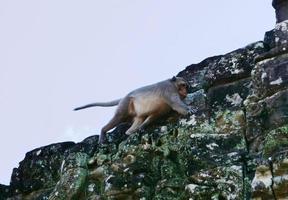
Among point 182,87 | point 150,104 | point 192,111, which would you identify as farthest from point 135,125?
point 192,111

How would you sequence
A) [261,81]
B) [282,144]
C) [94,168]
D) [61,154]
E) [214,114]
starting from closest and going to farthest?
[282,144] < [261,81] < [214,114] < [94,168] < [61,154]

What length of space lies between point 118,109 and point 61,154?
952 millimetres

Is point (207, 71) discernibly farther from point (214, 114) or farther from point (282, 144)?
point (282, 144)

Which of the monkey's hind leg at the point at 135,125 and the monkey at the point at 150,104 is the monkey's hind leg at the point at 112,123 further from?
the monkey's hind leg at the point at 135,125

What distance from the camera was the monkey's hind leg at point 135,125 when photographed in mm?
8091

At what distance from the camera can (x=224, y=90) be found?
757 cm

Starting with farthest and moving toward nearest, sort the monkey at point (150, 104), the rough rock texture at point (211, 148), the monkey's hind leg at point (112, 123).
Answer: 1. the monkey's hind leg at point (112, 123)
2. the monkey at point (150, 104)
3. the rough rock texture at point (211, 148)

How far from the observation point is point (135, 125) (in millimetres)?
8258

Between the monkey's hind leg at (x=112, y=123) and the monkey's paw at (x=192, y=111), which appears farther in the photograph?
the monkey's hind leg at (x=112, y=123)

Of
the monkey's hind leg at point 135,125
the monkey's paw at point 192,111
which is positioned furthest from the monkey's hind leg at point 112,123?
the monkey's paw at point 192,111

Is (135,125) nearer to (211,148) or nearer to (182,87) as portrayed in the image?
(182,87)

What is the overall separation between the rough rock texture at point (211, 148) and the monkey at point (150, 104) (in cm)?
13

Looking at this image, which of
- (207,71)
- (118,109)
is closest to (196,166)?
(207,71)

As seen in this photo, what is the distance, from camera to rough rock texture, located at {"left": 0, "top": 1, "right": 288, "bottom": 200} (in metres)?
6.46
